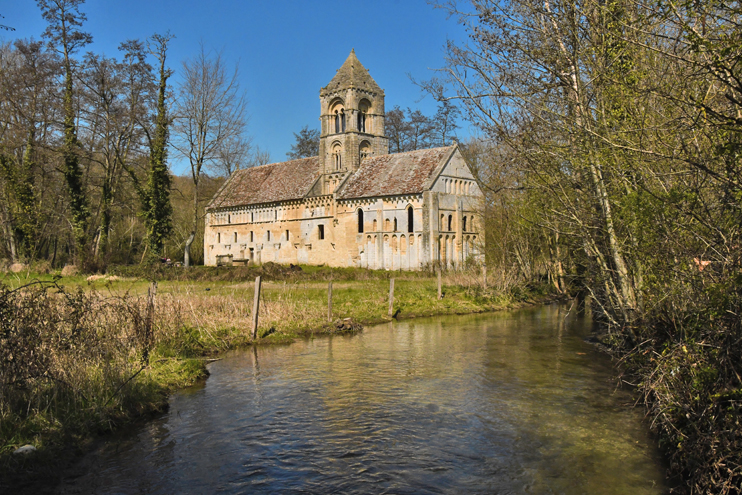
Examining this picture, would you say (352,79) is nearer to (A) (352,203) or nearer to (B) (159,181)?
(A) (352,203)

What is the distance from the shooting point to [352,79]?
147ft

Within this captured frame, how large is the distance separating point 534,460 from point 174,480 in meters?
4.95

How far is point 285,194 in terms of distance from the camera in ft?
155

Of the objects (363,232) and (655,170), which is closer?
(655,170)

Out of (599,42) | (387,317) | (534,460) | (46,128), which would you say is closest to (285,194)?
(46,128)

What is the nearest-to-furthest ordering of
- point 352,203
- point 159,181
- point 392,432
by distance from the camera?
point 392,432
point 159,181
point 352,203

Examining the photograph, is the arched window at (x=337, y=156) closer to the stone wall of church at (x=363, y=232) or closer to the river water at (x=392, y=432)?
the stone wall of church at (x=363, y=232)

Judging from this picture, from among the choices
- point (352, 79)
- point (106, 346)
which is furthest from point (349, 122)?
point (106, 346)

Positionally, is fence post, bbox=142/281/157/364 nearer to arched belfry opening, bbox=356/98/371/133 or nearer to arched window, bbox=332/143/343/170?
arched window, bbox=332/143/343/170

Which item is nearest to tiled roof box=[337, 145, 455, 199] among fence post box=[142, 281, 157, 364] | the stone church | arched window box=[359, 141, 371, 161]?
the stone church

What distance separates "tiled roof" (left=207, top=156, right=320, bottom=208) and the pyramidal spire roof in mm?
6120

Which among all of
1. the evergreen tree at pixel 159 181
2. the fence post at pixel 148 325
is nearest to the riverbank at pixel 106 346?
the fence post at pixel 148 325

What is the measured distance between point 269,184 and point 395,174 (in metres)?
13.2

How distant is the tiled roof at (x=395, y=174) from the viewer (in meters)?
39.6
